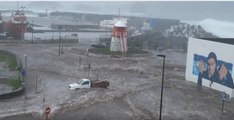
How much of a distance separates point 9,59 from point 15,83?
1545 cm

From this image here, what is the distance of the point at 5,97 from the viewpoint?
95.2 feet

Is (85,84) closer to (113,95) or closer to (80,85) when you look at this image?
(80,85)

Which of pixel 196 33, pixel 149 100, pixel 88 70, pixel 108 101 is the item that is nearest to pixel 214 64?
pixel 149 100

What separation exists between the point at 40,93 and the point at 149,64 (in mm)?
21145

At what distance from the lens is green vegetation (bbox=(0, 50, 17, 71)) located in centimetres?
4327

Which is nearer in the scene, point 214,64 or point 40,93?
point 40,93

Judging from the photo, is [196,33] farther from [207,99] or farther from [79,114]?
[79,114]

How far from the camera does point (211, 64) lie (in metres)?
34.7

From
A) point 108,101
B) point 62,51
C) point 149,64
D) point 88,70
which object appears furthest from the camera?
point 62,51

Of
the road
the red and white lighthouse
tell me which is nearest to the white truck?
the road

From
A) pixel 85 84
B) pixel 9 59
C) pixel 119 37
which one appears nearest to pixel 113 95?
pixel 85 84

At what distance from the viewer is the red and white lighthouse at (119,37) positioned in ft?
184

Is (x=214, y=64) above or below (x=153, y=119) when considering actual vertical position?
above

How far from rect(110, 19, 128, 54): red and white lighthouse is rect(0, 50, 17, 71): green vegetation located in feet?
47.4
